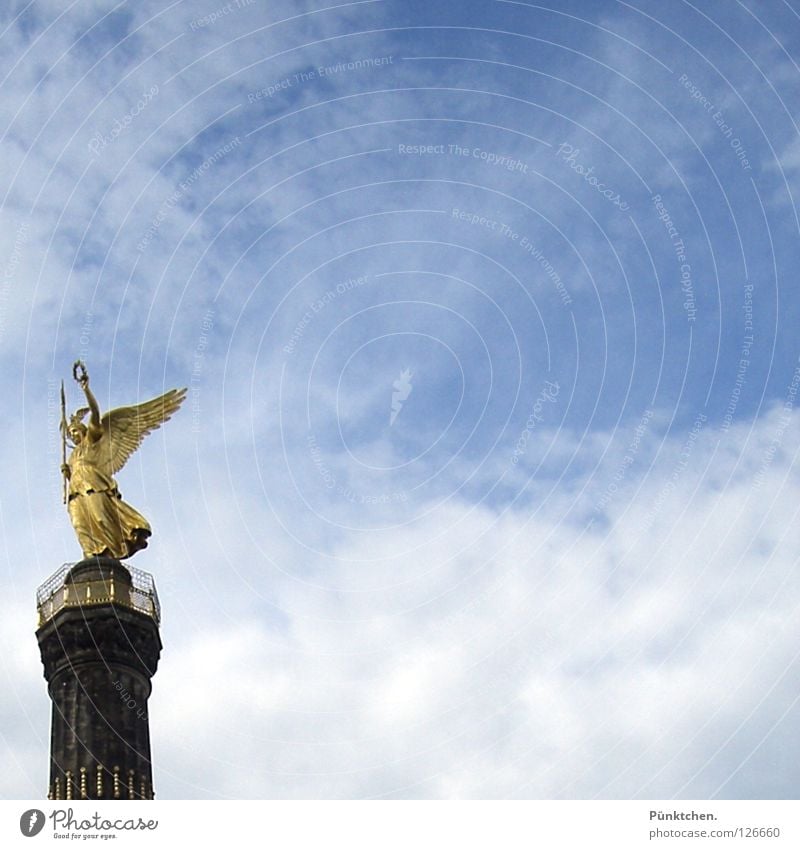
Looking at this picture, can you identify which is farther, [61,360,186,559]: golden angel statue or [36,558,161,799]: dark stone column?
[61,360,186,559]: golden angel statue

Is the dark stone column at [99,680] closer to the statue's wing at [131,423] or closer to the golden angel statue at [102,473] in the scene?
the golden angel statue at [102,473]

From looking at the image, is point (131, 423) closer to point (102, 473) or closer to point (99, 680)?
point (102, 473)

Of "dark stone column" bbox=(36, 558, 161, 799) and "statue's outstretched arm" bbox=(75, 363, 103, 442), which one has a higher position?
"statue's outstretched arm" bbox=(75, 363, 103, 442)

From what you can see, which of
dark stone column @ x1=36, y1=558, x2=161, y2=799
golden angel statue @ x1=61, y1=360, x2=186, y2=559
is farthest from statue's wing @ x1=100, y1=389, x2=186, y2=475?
dark stone column @ x1=36, y1=558, x2=161, y2=799

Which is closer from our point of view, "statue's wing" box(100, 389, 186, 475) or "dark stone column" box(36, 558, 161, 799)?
"dark stone column" box(36, 558, 161, 799)

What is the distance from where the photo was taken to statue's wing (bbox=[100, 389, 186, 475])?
178ft

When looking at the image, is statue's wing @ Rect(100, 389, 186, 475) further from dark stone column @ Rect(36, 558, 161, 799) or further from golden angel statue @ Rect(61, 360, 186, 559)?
dark stone column @ Rect(36, 558, 161, 799)

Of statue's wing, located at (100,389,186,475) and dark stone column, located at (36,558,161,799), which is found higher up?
statue's wing, located at (100,389,186,475)

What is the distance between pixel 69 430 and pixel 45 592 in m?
6.80

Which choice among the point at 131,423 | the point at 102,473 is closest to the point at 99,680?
the point at 102,473

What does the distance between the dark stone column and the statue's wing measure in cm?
493
